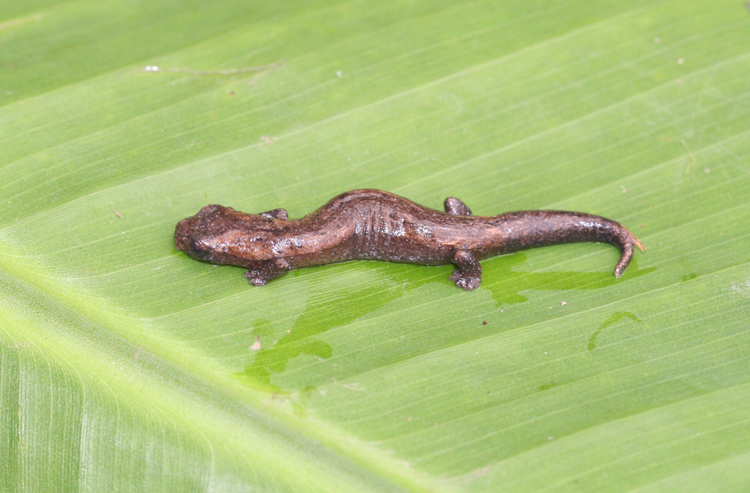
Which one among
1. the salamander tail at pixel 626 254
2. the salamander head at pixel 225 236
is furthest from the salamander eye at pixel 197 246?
the salamander tail at pixel 626 254

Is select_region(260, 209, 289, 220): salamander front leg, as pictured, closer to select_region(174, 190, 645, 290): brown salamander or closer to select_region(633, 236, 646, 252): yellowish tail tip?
select_region(174, 190, 645, 290): brown salamander

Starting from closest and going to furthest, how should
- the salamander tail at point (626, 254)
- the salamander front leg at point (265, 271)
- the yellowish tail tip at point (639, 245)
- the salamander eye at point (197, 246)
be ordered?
the salamander eye at point (197, 246) < the salamander front leg at point (265, 271) < the salamander tail at point (626, 254) < the yellowish tail tip at point (639, 245)

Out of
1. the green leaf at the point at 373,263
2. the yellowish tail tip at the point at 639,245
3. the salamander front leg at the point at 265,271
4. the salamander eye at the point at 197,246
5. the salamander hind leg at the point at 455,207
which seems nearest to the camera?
the green leaf at the point at 373,263

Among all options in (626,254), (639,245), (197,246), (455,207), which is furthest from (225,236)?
(639,245)

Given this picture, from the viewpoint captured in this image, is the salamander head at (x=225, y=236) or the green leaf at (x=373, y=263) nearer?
the green leaf at (x=373, y=263)

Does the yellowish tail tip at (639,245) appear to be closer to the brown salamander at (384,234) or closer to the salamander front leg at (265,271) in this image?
the brown salamander at (384,234)

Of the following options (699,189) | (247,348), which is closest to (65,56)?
(247,348)

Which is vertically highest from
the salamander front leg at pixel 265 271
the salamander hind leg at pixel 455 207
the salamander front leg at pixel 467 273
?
the salamander hind leg at pixel 455 207
